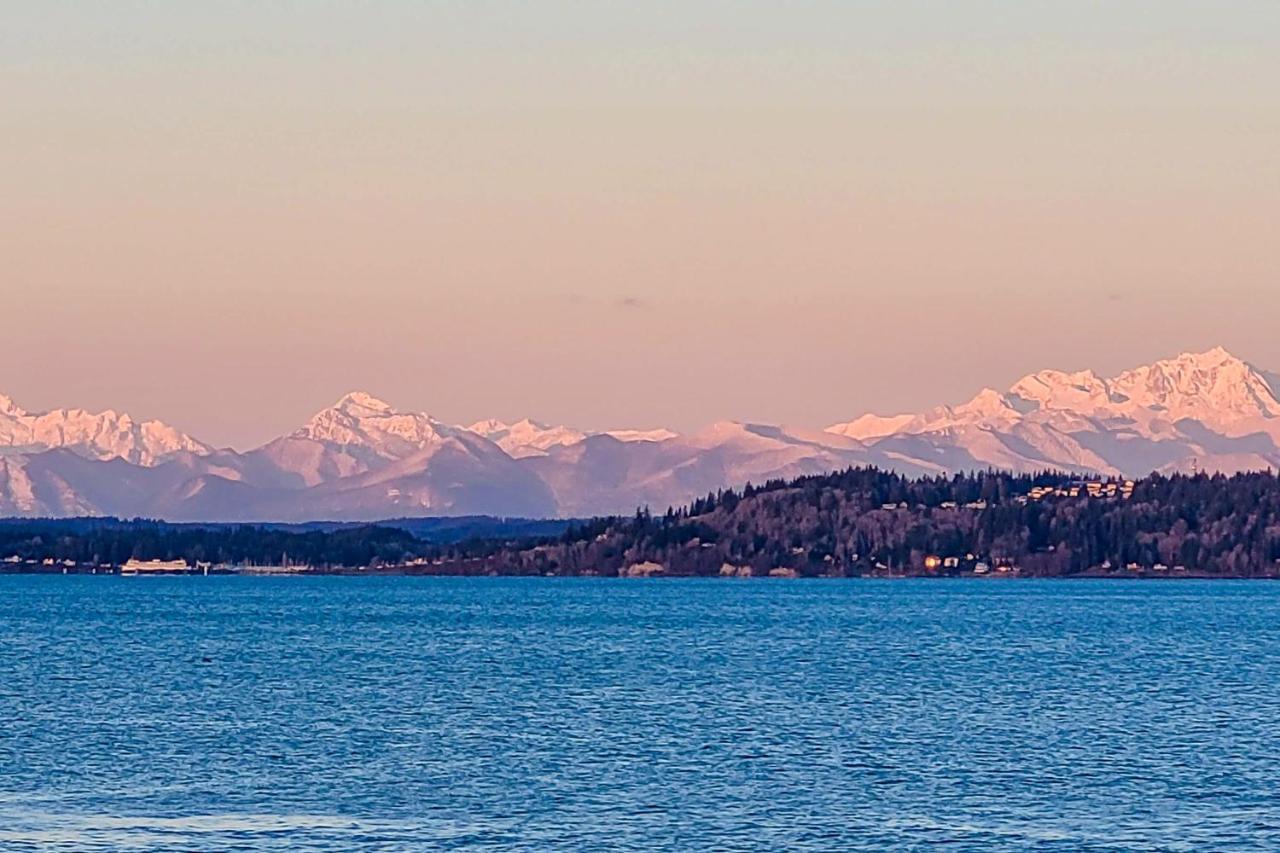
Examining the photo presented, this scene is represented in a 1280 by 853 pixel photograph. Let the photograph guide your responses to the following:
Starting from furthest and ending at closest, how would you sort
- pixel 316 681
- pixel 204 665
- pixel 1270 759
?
1. pixel 204 665
2. pixel 316 681
3. pixel 1270 759

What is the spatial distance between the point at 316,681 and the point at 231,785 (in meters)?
46.9

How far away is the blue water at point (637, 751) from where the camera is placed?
67.1m

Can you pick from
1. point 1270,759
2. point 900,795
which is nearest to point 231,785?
point 900,795

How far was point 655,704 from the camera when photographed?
10644 centimetres

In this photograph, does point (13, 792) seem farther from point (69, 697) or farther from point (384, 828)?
point (69, 697)

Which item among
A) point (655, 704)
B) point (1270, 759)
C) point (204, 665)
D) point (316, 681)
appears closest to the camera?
point (1270, 759)

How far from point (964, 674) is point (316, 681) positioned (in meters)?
32.5

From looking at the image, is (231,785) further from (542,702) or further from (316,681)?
(316,681)

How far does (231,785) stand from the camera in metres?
75.7

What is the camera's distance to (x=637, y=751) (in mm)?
85938

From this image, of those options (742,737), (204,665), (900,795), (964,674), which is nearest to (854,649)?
(964,674)

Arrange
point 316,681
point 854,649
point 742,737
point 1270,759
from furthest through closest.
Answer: point 854,649
point 316,681
point 742,737
point 1270,759

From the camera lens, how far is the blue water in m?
67.1

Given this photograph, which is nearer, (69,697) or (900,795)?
(900,795)
